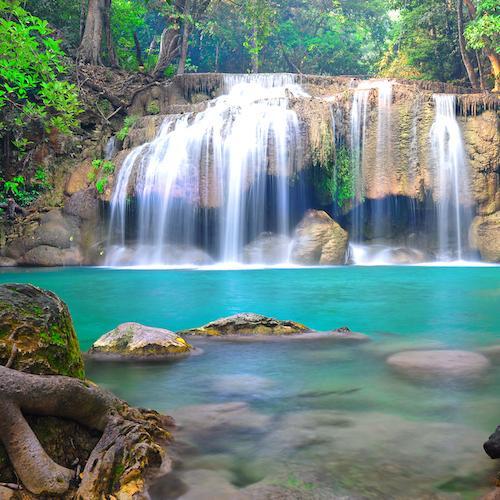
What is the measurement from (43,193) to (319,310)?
1424cm

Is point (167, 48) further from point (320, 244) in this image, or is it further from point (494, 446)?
point (494, 446)

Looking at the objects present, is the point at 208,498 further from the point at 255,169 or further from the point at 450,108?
the point at 450,108

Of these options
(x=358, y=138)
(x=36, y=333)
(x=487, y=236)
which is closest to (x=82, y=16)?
(x=358, y=138)

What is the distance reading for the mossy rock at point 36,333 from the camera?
301cm

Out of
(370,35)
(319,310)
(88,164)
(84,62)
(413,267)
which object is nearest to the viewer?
(319,310)

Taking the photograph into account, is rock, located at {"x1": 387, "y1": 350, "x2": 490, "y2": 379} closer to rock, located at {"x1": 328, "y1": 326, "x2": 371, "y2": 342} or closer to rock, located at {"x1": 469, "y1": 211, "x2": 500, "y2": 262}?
rock, located at {"x1": 328, "y1": 326, "x2": 371, "y2": 342}

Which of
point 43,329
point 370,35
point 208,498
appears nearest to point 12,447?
point 43,329

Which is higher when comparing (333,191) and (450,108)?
(450,108)

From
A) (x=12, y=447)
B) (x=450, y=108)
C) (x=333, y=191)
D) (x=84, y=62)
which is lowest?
(x=12, y=447)

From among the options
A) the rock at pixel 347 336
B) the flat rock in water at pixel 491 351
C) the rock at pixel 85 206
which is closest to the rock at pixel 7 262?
the rock at pixel 85 206

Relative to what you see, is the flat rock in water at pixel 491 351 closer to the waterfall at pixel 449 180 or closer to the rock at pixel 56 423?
the rock at pixel 56 423

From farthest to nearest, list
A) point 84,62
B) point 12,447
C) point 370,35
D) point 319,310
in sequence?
point 370,35 → point 84,62 → point 319,310 → point 12,447

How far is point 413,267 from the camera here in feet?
57.7

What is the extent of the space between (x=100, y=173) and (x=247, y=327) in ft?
46.2
